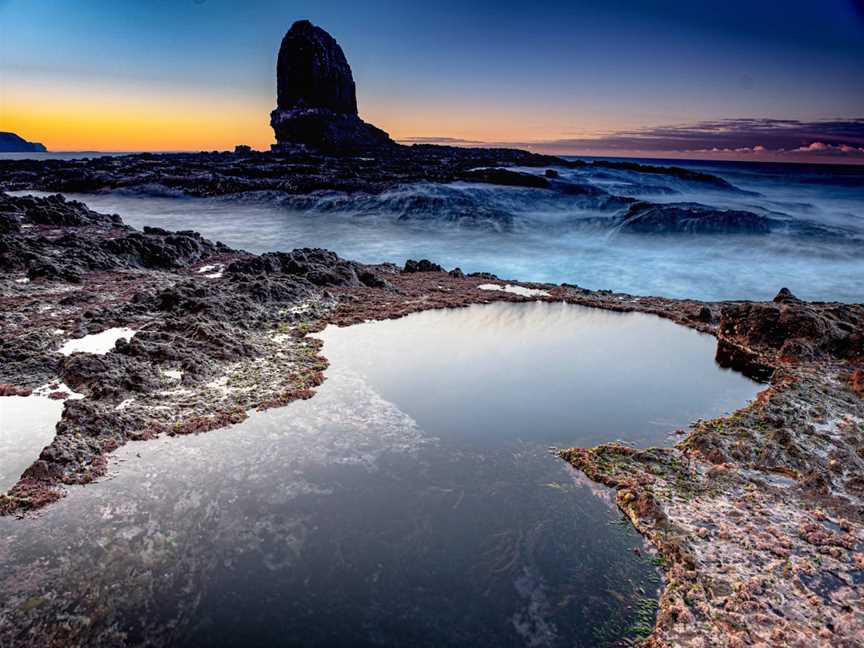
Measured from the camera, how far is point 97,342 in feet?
32.8

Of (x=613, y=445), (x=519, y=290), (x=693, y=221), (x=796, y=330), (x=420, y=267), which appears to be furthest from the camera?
(x=693, y=221)

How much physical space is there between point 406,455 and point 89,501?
11.9 ft

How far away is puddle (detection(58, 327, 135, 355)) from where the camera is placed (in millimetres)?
9516

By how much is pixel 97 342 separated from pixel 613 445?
9.40 m

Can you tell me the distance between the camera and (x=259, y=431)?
7.38m

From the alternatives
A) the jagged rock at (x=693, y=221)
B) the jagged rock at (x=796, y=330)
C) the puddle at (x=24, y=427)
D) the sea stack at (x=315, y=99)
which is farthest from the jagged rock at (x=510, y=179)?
the puddle at (x=24, y=427)

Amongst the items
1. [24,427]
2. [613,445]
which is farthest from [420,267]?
[24,427]

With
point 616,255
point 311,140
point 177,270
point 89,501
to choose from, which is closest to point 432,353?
point 89,501

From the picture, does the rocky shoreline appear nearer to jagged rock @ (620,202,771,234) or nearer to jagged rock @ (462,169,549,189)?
jagged rock @ (620,202,771,234)

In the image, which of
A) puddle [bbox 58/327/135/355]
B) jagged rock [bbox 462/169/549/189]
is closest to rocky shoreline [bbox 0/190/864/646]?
puddle [bbox 58/327/135/355]

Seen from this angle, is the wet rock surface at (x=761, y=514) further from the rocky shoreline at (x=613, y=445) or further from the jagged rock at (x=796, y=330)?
the jagged rock at (x=796, y=330)

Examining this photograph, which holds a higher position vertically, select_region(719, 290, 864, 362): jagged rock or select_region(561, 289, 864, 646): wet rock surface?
select_region(719, 290, 864, 362): jagged rock

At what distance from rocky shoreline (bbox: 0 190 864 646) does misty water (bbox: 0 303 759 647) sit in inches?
18.5

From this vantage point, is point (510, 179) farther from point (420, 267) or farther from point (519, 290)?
point (519, 290)
